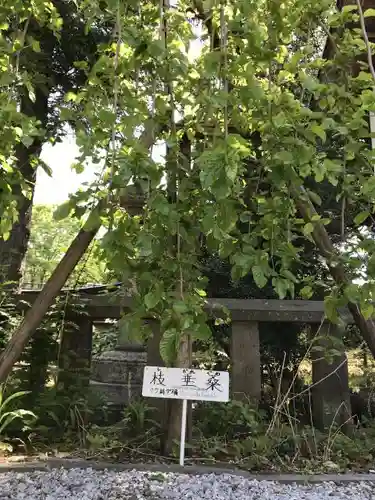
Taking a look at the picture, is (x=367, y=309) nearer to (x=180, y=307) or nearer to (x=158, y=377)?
(x=180, y=307)

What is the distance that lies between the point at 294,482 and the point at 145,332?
4.50ft

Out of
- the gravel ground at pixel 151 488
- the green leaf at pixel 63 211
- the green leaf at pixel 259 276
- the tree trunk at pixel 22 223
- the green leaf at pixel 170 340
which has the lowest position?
the gravel ground at pixel 151 488

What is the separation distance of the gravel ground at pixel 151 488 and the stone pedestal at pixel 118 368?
2029mm

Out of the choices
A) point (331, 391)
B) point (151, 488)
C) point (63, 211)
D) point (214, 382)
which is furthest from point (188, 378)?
point (331, 391)

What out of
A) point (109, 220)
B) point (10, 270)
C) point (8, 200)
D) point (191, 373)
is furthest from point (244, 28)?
point (10, 270)

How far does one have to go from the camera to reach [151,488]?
8.54 ft

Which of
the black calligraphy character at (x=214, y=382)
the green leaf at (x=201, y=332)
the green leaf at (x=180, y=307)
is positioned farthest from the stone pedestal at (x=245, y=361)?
the green leaf at (x=180, y=307)

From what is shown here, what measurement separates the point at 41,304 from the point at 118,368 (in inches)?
96.7

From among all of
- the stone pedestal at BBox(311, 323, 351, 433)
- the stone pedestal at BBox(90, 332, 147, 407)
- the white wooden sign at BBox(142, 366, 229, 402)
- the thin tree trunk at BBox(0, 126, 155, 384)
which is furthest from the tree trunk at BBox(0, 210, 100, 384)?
the stone pedestal at BBox(90, 332, 147, 407)

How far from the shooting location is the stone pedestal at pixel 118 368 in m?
4.99

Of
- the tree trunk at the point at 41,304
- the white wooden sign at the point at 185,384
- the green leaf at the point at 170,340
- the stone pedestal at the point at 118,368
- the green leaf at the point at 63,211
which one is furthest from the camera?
the stone pedestal at the point at 118,368

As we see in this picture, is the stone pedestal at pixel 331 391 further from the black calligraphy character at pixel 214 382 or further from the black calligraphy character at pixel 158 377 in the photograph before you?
the black calligraphy character at pixel 158 377

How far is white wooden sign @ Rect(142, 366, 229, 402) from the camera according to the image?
113 inches

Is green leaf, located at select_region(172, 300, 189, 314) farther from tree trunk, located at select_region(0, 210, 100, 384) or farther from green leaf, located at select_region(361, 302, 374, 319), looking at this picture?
tree trunk, located at select_region(0, 210, 100, 384)
